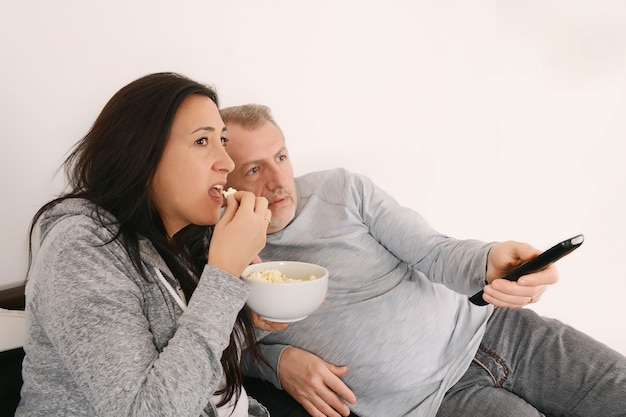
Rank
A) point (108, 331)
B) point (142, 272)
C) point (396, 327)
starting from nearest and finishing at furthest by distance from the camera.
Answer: point (108, 331) → point (142, 272) → point (396, 327)

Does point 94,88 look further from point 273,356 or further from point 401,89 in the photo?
point 401,89

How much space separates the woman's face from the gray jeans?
90 cm

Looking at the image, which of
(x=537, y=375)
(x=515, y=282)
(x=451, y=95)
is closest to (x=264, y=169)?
(x=515, y=282)

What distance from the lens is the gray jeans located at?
4.44 ft

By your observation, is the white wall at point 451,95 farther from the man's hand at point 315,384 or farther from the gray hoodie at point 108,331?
the man's hand at point 315,384

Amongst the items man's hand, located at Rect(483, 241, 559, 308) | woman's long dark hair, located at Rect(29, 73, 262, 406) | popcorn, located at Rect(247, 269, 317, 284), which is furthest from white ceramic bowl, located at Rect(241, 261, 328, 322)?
man's hand, located at Rect(483, 241, 559, 308)

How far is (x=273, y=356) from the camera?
1.37 metres

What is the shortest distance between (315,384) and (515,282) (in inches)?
21.5

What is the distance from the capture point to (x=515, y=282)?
1098 mm

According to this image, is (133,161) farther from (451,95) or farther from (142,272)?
(451,95)

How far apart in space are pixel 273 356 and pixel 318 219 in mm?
451

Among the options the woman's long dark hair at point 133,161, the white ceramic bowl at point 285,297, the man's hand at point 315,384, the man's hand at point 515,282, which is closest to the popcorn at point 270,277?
the white ceramic bowl at point 285,297

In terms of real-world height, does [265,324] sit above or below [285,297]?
below

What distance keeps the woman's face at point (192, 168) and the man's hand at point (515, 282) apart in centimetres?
64
